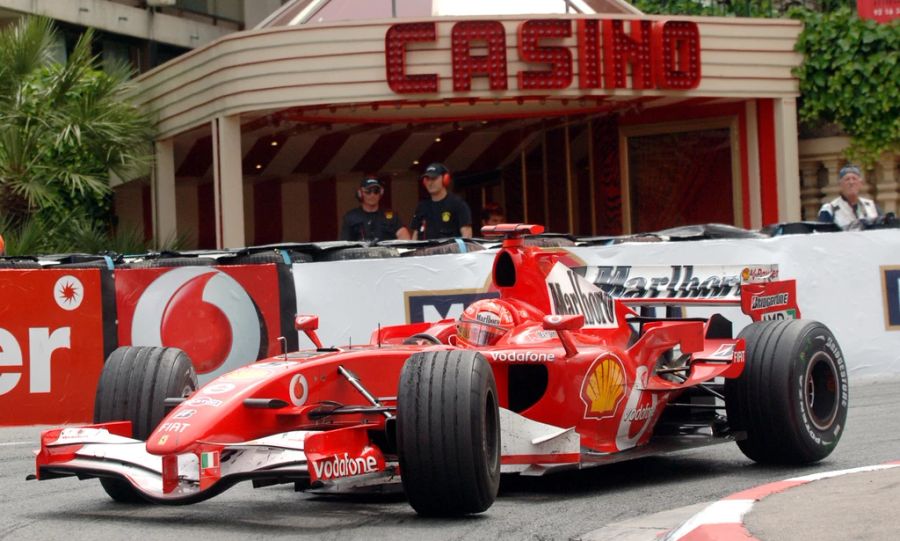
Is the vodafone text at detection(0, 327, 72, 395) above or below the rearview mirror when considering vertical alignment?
below

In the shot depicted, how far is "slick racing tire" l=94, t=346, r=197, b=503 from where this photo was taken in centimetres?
732

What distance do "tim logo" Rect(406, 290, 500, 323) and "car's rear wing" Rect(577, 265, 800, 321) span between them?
313 cm

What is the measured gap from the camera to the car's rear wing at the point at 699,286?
9133 millimetres

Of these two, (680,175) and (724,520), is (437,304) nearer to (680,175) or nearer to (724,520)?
(724,520)

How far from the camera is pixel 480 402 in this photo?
655 centimetres

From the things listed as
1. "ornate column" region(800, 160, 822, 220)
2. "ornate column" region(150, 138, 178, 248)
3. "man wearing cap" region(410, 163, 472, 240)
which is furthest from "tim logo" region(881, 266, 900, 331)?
"ornate column" region(150, 138, 178, 248)

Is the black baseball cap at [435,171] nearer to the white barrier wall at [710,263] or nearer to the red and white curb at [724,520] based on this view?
the white barrier wall at [710,263]

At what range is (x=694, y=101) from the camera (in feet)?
70.7

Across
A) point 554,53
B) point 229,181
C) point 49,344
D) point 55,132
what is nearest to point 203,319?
point 49,344

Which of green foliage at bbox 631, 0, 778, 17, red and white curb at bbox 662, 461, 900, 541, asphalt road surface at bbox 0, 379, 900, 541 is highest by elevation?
green foliage at bbox 631, 0, 778, 17

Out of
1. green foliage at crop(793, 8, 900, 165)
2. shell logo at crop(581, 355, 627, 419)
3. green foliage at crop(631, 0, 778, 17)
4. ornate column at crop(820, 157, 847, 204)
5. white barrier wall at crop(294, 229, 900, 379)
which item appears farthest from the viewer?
green foliage at crop(631, 0, 778, 17)

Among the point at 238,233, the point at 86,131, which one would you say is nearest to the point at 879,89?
the point at 238,233

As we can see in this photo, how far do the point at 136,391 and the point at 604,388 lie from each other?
240 cm

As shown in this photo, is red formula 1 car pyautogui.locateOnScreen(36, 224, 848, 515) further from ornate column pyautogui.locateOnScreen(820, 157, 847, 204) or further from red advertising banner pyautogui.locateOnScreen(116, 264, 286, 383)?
ornate column pyautogui.locateOnScreen(820, 157, 847, 204)
